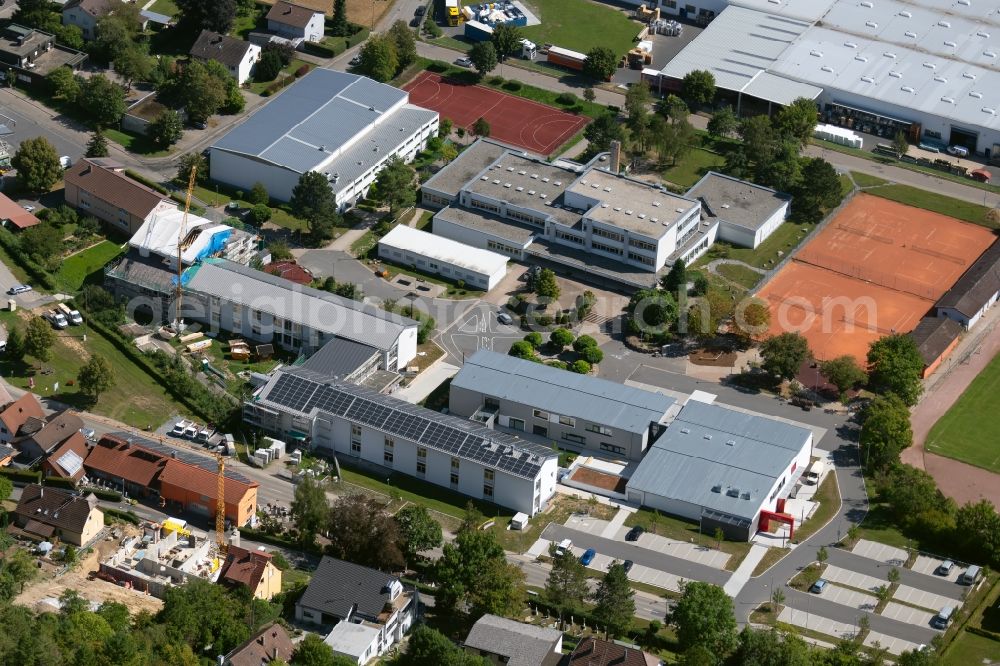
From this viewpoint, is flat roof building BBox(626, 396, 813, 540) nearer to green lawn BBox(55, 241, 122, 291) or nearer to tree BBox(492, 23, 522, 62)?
green lawn BBox(55, 241, 122, 291)

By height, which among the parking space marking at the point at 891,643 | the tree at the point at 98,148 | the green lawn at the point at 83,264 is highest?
the parking space marking at the point at 891,643

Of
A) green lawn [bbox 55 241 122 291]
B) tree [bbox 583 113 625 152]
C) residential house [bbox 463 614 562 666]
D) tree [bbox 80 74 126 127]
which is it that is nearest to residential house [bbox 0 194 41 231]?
green lawn [bbox 55 241 122 291]

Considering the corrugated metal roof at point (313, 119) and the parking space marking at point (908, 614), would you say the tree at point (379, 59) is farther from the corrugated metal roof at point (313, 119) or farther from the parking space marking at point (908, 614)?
the parking space marking at point (908, 614)

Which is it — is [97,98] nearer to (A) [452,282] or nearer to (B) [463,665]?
(A) [452,282]

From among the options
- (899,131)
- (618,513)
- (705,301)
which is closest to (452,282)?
(705,301)

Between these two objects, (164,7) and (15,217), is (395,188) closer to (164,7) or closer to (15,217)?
(15,217)

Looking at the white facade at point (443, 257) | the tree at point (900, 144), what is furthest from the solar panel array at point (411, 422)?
the tree at point (900, 144)
